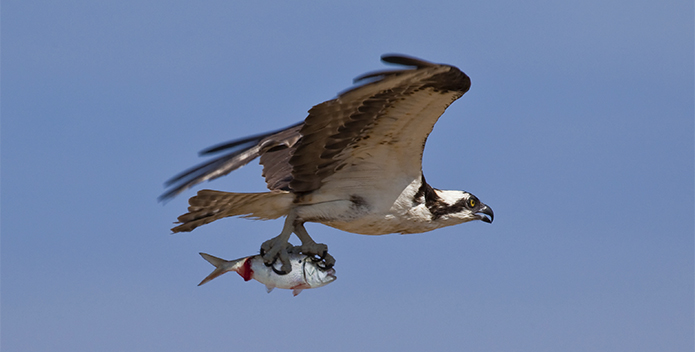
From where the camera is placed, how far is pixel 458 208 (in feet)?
29.5

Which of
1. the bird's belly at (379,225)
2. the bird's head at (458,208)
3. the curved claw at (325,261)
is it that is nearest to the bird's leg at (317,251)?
the curved claw at (325,261)

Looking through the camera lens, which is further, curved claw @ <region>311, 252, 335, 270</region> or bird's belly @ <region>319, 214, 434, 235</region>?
bird's belly @ <region>319, 214, 434, 235</region>

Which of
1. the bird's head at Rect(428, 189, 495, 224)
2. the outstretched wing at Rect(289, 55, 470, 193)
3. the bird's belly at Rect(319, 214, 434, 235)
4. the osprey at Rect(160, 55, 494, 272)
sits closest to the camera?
the outstretched wing at Rect(289, 55, 470, 193)

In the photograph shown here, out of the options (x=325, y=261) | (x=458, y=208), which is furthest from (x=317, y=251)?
(x=458, y=208)

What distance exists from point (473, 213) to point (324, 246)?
190cm

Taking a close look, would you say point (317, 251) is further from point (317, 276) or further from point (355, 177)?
point (355, 177)

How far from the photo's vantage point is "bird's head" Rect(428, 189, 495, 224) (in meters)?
8.83

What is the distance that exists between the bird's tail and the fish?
603mm

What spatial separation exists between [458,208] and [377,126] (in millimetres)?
1723

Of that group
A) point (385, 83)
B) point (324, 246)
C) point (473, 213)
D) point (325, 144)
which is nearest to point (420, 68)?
point (385, 83)

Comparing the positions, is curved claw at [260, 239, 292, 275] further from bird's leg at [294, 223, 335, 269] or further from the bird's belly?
the bird's belly

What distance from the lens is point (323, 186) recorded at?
330 inches

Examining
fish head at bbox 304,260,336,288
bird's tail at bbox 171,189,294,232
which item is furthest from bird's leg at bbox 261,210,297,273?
bird's tail at bbox 171,189,294,232

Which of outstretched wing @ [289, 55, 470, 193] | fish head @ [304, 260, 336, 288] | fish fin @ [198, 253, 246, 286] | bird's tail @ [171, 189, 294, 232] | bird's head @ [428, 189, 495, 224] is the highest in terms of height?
outstretched wing @ [289, 55, 470, 193]
